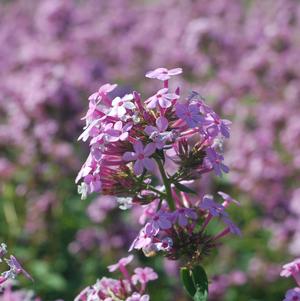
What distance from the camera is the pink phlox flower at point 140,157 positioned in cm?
239

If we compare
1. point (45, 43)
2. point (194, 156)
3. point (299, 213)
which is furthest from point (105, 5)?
point (194, 156)

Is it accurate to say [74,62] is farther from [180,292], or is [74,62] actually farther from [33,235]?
[180,292]

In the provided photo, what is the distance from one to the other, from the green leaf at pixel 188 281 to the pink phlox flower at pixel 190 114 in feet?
1.91

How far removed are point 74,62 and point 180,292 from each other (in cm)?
452

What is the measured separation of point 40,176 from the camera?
6.43 m

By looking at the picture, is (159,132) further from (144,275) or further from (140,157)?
(144,275)

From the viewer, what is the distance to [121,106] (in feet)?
7.89

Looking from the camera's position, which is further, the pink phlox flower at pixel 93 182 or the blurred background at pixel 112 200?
the blurred background at pixel 112 200

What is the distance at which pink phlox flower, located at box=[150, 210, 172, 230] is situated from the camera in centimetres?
240

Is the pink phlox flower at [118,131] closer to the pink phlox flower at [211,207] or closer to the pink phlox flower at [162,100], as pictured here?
the pink phlox flower at [162,100]

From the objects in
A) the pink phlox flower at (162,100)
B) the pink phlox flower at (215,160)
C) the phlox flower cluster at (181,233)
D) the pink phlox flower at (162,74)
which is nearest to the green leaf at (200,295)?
the phlox flower cluster at (181,233)

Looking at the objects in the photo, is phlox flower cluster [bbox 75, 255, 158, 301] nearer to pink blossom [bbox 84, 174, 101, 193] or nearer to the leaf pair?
the leaf pair

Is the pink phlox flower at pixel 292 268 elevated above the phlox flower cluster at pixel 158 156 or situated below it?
below

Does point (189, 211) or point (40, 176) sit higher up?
point (189, 211)
